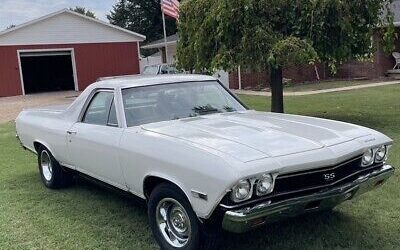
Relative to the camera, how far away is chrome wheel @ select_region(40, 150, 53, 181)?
243 inches

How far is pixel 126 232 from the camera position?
4.53 metres

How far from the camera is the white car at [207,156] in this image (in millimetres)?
3324

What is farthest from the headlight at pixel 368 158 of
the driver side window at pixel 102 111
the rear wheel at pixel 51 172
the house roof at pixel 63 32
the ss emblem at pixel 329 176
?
the house roof at pixel 63 32

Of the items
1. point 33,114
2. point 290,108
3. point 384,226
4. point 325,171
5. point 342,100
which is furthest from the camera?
point 342,100

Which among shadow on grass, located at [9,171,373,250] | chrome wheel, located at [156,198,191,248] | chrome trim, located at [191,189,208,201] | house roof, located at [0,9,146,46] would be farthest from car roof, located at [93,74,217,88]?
house roof, located at [0,9,146,46]

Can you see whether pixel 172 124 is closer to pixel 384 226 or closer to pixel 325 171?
pixel 325 171

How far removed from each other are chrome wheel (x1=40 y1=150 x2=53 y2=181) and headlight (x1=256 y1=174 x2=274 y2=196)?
12.0ft

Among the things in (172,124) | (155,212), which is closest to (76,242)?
(155,212)

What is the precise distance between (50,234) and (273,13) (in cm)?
670

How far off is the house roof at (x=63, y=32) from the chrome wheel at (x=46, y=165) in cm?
2237

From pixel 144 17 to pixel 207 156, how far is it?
163 ft

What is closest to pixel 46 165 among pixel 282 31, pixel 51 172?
pixel 51 172

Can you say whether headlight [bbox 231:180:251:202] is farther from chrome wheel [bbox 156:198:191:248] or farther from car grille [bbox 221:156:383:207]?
chrome wheel [bbox 156:198:191:248]

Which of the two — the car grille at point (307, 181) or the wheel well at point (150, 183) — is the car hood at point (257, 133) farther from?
the wheel well at point (150, 183)
